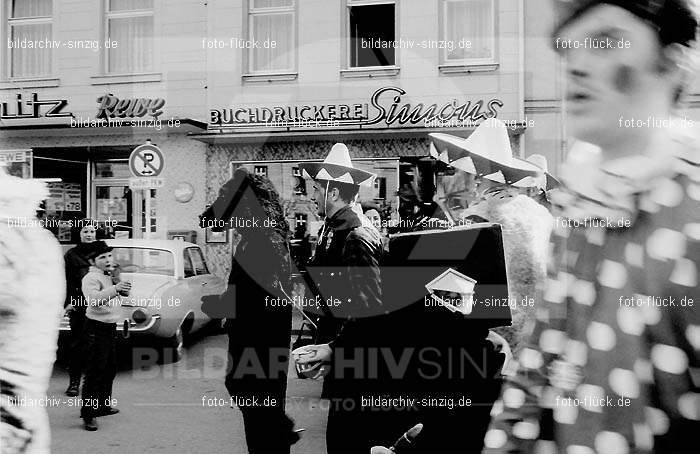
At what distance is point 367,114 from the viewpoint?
13711 millimetres

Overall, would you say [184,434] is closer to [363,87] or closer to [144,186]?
[144,186]

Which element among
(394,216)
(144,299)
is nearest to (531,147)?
(394,216)

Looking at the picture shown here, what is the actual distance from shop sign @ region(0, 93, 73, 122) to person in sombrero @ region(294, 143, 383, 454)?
1202cm

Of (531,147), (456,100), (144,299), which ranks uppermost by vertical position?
(456,100)

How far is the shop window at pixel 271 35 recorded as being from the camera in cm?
1439

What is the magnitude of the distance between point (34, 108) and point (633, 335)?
1594cm

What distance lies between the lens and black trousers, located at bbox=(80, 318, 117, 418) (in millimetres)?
6078

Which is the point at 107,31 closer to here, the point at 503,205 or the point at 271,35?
the point at 271,35

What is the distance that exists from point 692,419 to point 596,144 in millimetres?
483

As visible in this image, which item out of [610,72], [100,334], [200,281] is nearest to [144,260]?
[200,281]

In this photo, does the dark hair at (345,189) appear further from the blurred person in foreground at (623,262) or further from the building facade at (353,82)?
the building facade at (353,82)

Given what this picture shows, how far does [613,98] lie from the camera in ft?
3.94

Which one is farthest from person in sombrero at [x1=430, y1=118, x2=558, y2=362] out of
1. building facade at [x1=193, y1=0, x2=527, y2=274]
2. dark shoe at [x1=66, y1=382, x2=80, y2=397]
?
building facade at [x1=193, y1=0, x2=527, y2=274]

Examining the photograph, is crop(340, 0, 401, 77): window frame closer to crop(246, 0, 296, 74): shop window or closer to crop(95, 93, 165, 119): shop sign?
crop(246, 0, 296, 74): shop window
